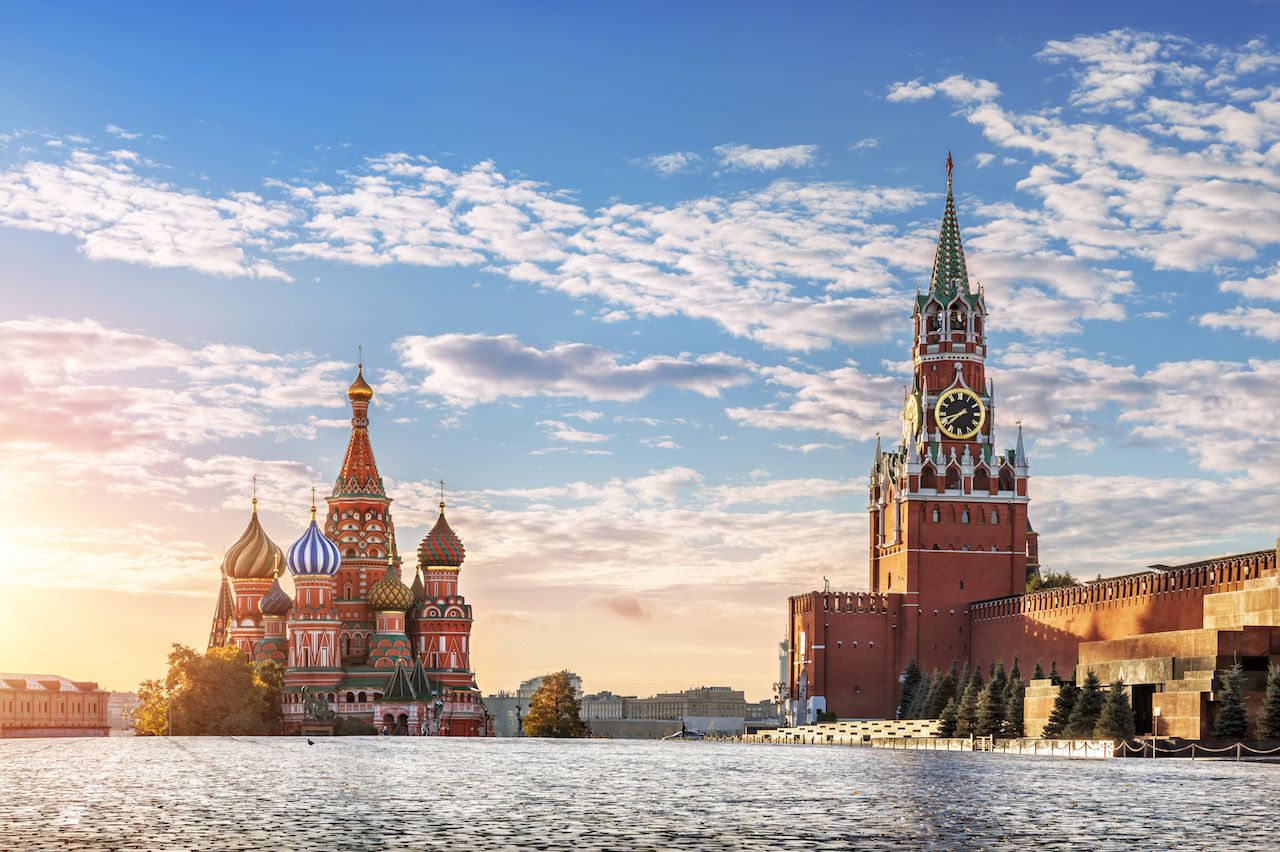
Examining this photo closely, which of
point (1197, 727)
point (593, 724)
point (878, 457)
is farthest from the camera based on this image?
point (593, 724)

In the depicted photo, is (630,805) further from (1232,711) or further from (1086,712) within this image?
(1086,712)

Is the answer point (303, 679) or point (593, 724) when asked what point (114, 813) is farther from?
point (593, 724)

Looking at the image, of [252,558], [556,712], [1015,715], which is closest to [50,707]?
[252,558]

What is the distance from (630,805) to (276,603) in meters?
81.0

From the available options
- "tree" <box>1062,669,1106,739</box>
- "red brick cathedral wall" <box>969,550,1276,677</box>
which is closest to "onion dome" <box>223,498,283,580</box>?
"red brick cathedral wall" <box>969,550,1276,677</box>

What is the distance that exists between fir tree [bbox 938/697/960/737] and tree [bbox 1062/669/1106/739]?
14095mm

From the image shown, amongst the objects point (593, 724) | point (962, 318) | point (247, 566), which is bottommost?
point (593, 724)

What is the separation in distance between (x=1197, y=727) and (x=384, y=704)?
2216 inches

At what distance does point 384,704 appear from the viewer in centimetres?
9950

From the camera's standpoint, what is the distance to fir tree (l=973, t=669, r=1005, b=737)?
222 ft

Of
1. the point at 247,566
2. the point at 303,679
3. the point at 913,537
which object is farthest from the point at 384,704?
the point at 913,537

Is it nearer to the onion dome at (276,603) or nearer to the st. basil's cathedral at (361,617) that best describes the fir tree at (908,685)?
the st. basil's cathedral at (361,617)

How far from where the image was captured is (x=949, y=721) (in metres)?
73.4

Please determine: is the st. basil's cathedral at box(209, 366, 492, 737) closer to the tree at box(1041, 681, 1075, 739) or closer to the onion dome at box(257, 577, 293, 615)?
the onion dome at box(257, 577, 293, 615)
